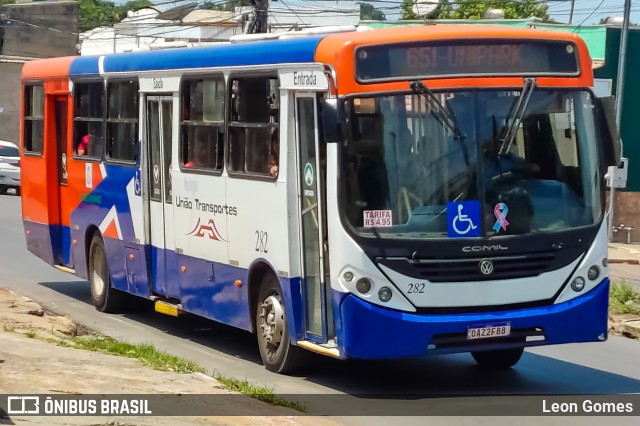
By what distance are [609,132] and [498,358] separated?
2.47m

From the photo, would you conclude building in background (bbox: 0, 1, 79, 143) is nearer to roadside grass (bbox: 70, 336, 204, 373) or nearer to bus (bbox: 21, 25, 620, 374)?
roadside grass (bbox: 70, 336, 204, 373)

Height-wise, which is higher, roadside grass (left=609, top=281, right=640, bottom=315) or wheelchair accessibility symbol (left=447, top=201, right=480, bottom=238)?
wheelchair accessibility symbol (left=447, top=201, right=480, bottom=238)

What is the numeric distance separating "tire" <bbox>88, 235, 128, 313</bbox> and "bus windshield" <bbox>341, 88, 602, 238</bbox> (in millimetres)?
6556

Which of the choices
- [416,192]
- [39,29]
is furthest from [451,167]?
[39,29]

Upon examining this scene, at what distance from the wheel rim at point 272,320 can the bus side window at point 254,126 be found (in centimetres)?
115

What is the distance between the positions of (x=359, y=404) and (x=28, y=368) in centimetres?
264

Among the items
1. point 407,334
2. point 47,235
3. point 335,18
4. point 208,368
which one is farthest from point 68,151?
point 335,18

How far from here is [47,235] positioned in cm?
1753

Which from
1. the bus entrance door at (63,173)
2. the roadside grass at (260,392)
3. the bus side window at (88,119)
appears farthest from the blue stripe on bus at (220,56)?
the roadside grass at (260,392)

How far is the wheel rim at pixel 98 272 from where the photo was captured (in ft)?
52.5

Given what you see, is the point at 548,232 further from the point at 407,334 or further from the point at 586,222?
the point at 407,334

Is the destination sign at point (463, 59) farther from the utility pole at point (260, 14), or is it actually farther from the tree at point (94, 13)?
the tree at point (94, 13)

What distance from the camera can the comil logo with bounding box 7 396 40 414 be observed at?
8.04 metres

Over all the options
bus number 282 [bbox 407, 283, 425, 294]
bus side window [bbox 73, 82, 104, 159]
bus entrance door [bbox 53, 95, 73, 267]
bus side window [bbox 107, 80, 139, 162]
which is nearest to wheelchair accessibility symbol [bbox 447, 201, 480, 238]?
bus number 282 [bbox 407, 283, 425, 294]
